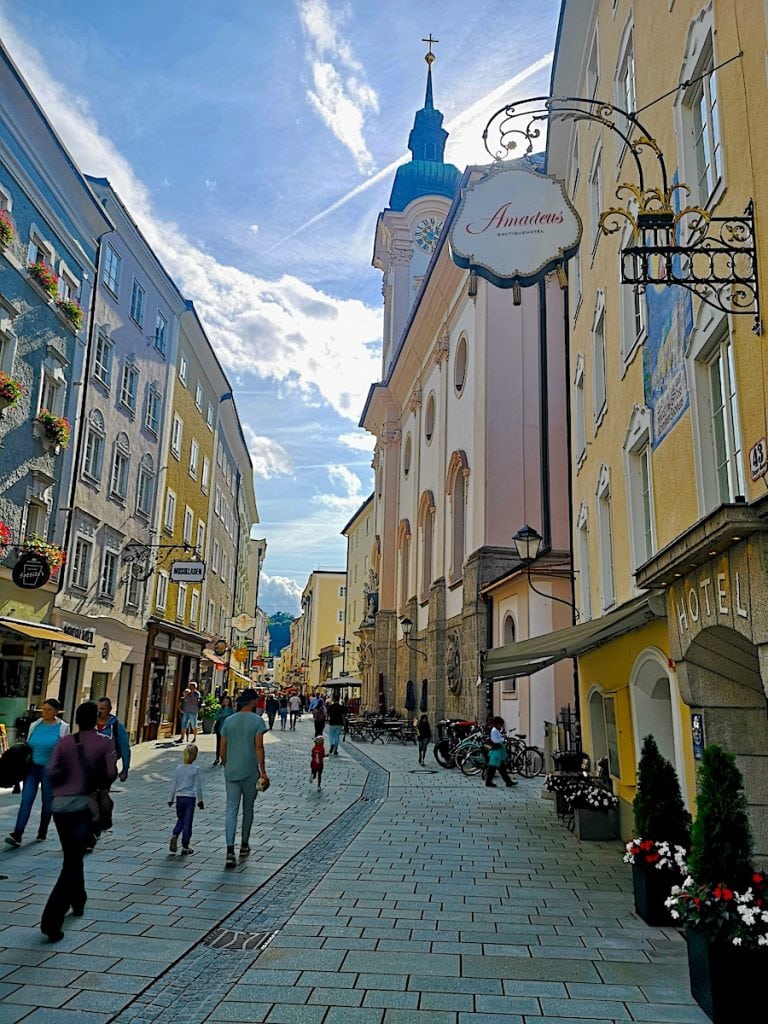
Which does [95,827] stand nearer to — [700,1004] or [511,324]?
[700,1004]

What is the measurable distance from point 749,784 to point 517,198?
666 centimetres

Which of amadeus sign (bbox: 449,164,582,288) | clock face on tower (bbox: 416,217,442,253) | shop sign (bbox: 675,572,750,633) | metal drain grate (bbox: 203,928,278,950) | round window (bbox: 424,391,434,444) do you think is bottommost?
metal drain grate (bbox: 203,928,278,950)

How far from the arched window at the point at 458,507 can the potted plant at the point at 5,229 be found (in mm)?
17550

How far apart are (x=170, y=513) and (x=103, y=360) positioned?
8073 mm

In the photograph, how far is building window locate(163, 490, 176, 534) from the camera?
2994 cm

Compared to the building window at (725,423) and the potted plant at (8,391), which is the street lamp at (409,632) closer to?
the potted plant at (8,391)

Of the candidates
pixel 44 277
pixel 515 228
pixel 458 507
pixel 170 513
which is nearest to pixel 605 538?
pixel 515 228

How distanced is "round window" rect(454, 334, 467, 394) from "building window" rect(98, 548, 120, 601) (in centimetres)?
1508

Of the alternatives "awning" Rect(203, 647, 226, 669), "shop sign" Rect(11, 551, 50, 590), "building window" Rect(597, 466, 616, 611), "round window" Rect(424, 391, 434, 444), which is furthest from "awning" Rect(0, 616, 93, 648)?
"round window" Rect(424, 391, 434, 444)

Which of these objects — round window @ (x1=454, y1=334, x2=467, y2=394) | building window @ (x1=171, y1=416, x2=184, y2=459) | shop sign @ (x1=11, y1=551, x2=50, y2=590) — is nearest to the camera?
shop sign @ (x1=11, y1=551, x2=50, y2=590)

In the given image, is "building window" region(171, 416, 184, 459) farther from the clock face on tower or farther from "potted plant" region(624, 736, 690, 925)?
the clock face on tower

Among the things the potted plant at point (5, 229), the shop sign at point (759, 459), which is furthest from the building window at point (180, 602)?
the shop sign at point (759, 459)

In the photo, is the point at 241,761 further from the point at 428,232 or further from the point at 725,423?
the point at 428,232

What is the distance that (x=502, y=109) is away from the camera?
885cm
